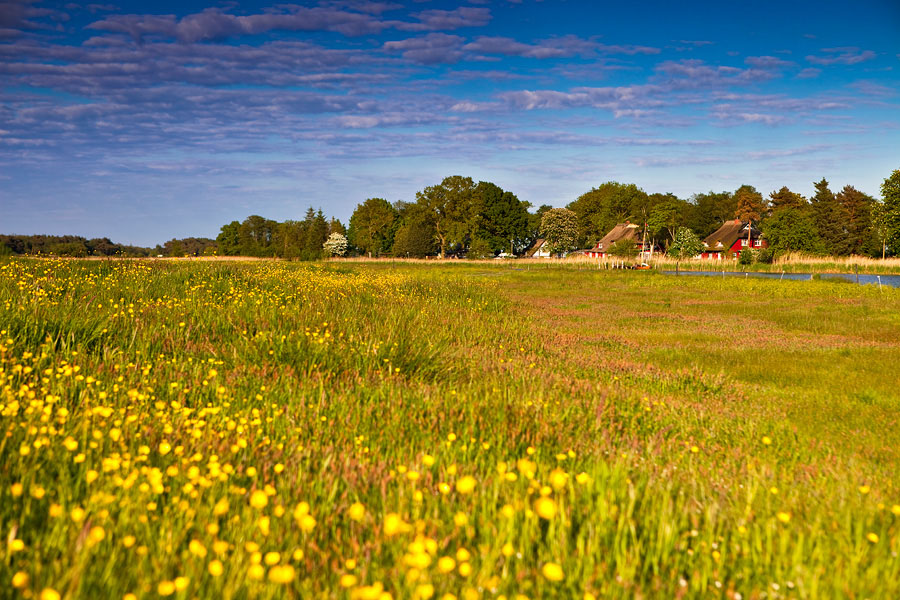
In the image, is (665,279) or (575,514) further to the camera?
(665,279)

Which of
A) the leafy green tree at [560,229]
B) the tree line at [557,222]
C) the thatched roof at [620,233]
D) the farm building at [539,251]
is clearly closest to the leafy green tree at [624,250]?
the tree line at [557,222]

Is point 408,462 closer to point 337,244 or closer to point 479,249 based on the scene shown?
point 479,249

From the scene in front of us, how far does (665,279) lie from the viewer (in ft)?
130

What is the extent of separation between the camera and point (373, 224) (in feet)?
384

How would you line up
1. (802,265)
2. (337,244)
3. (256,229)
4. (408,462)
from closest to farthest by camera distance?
(408,462) < (802,265) < (337,244) < (256,229)

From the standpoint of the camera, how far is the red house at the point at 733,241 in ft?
337

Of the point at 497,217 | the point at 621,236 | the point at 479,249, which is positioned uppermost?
the point at 497,217

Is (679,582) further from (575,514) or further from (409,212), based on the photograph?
(409,212)

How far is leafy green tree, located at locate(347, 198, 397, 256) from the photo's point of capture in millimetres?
116750

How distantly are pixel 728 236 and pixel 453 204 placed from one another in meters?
54.2

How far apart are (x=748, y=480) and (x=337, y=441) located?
10.9 feet

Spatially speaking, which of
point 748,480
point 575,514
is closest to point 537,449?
point 575,514

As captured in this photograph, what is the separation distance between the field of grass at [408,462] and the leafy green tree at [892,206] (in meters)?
62.9

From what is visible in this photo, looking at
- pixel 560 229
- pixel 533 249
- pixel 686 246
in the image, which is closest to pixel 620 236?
pixel 560 229
